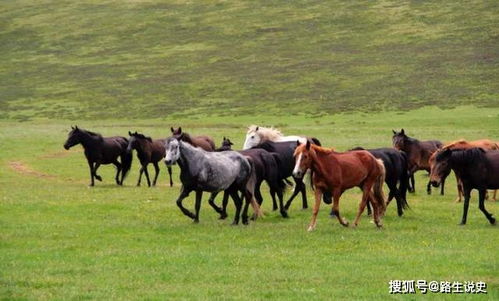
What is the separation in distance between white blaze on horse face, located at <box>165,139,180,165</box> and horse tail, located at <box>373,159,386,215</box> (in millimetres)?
4314

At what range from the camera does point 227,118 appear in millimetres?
→ 63094

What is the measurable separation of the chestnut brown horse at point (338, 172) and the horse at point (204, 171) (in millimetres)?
1788

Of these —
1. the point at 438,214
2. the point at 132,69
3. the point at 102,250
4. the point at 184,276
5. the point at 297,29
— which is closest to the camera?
the point at 184,276

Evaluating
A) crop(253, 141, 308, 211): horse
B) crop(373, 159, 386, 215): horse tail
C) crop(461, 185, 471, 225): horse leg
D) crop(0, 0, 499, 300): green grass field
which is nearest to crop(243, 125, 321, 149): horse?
crop(253, 141, 308, 211): horse

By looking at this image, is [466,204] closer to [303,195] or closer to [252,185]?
[303,195]

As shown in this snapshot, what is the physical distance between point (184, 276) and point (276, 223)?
6.31m

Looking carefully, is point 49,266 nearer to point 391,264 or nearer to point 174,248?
point 174,248

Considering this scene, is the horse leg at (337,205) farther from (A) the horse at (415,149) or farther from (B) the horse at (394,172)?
(A) the horse at (415,149)

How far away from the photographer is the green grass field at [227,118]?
42.8 ft

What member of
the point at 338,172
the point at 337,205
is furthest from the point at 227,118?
the point at 337,205

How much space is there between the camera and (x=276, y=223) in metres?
18.8

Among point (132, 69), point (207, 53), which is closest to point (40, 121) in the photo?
point (132, 69)

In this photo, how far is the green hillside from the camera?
235 ft

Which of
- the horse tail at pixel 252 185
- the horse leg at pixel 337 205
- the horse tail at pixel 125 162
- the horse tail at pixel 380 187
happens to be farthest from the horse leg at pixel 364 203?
the horse tail at pixel 125 162
